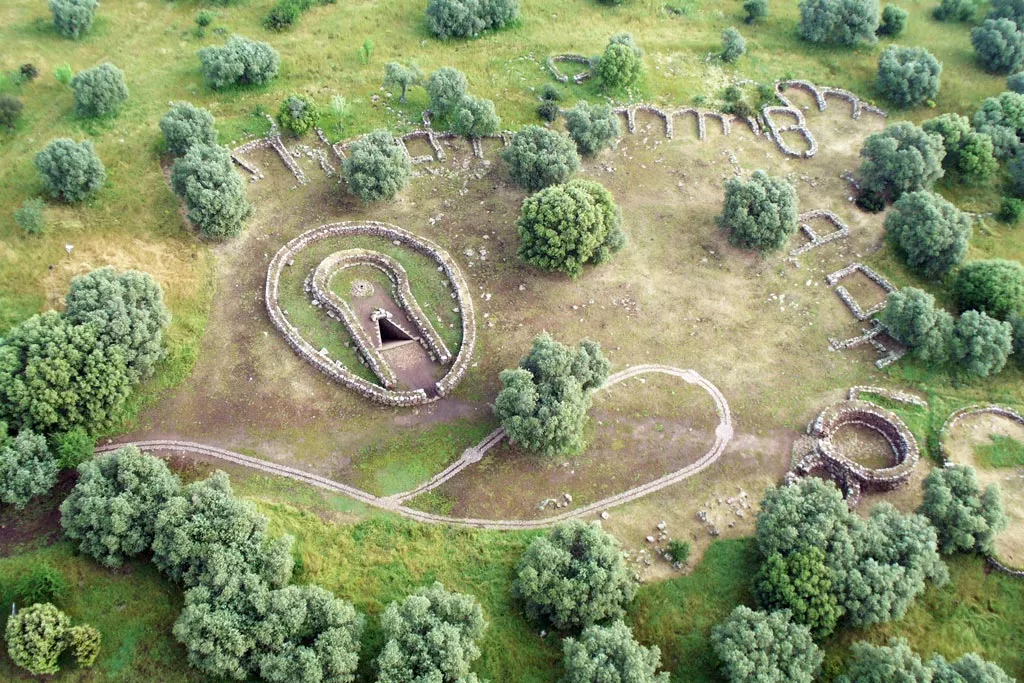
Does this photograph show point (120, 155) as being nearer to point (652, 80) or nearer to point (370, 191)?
point (370, 191)

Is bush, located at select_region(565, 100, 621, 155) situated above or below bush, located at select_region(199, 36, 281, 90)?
below

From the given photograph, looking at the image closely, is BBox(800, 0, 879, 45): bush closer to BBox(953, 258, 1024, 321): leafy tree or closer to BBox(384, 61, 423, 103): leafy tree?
BBox(953, 258, 1024, 321): leafy tree

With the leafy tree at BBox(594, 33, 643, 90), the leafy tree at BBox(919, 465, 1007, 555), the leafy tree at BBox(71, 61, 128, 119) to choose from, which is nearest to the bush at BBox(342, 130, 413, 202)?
the leafy tree at BBox(71, 61, 128, 119)

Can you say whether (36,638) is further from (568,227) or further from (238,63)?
(238,63)

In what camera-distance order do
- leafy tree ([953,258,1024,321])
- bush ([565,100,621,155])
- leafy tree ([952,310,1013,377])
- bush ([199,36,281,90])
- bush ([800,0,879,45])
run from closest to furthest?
leafy tree ([952,310,1013,377]) < leafy tree ([953,258,1024,321]) < bush ([565,100,621,155]) < bush ([199,36,281,90]) < bush ([800,0,879,45])

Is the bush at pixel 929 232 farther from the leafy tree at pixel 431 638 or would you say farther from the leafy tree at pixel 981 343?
the leafy tree at pixel 431 638

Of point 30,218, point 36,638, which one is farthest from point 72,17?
point 36,638

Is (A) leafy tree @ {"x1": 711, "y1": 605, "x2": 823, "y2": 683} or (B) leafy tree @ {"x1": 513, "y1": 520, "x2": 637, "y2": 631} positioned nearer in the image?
(A) leafy tree @ {"x1": 711, "y1": 605, "x2": 823, "y2": 683}
